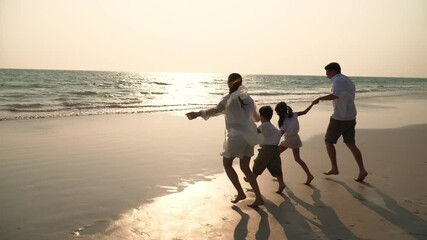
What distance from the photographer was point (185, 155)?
24.3 ft

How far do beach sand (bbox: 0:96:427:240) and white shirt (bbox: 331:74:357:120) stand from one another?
1.06m

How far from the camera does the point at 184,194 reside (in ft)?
16.2

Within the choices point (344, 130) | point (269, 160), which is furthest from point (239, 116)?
point (344, 130)

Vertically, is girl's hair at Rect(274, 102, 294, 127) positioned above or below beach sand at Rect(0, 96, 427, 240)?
above

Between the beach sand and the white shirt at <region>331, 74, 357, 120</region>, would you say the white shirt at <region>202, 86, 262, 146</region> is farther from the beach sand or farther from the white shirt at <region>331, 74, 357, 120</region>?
the white shirt at <region>331, 74, 357, 120</region>

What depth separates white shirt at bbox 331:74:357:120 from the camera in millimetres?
5617

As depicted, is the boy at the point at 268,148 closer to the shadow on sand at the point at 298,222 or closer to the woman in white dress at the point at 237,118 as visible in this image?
the shadow on sand at the point at 298,222

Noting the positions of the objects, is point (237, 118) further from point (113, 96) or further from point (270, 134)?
point (113, 96)

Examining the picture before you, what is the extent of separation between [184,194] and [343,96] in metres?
2.90

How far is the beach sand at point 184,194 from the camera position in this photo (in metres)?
3.78

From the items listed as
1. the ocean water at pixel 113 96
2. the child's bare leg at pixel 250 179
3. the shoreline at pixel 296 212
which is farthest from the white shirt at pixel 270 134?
the ocean water at pixel 113 96

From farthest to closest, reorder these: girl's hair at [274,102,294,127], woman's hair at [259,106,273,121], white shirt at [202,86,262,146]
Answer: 1. girl's hair at [274,102,294,127]
2. woman's hair at [259,106,273,121]
3. white shirt at [202,86,262,146]

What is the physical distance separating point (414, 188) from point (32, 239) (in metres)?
5.07

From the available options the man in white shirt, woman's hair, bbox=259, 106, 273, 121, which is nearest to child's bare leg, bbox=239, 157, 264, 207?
woman's hair, bbox=259, 106, 273, 121
